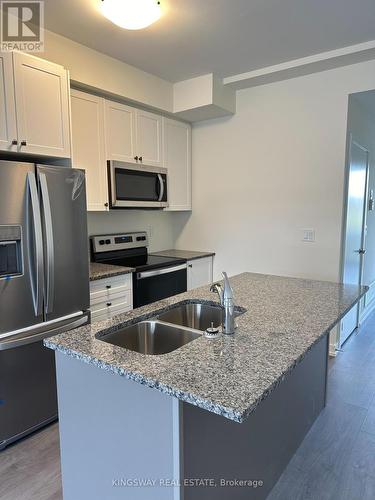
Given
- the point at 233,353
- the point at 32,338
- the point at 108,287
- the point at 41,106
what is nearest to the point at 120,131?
the point at 41,106

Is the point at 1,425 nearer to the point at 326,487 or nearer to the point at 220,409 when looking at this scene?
the point at 220,409

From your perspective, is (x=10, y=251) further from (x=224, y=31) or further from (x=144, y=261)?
(x=224, y=31)

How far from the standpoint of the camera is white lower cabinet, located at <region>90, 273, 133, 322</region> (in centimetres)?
265

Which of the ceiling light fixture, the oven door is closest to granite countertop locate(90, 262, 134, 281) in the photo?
the oven door

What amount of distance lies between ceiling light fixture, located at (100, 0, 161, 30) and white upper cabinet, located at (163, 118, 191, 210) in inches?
65.2

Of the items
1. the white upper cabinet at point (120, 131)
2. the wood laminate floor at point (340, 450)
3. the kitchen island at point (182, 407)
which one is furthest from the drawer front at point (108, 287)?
the wood laminate floor at point (340, 450)

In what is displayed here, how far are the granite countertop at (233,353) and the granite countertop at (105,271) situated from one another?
89cm

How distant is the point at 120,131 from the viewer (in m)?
3.10

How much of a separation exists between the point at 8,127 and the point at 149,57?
55.0 inches

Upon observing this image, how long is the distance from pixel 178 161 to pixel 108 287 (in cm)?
176

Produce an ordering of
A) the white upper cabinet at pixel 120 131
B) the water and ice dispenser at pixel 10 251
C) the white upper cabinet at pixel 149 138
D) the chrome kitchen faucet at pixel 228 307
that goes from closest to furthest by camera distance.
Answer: the chrome kitchen faucet at pixel 228 307 → the water and ice dispenser at pixel 10 251 → the white upper cabinet at pixel 120 131 → the white upper cabinet at pixel 149 138

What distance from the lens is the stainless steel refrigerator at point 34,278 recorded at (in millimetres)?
1926

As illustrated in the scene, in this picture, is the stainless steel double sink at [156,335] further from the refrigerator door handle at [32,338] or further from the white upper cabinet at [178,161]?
the white upper cabinet at [178,161]

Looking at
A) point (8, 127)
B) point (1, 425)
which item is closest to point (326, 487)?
point (1, 425)
